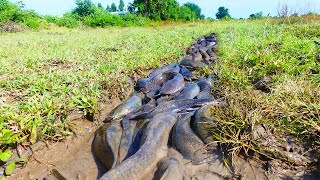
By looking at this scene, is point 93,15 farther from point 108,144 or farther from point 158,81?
point 108,144

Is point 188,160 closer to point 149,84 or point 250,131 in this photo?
point 250,131

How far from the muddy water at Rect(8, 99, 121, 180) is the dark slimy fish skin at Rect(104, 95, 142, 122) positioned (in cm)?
29

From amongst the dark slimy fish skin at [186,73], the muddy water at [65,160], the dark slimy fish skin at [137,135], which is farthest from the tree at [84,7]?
the dark slimy fish skin at [137,135]

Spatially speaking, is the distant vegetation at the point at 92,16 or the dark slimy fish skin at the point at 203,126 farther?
the distant vegetation at the point at 92,16

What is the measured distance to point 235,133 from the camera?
2318mm

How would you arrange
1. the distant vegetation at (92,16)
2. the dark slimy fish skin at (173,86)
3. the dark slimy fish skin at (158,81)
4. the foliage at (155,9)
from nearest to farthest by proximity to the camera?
1. the dark slimy fish skin at (173,86)
2. the dark slimy fish skin at (158,81)
3. the distant vegetation at (92,16)
4. the foliage at (155,9)

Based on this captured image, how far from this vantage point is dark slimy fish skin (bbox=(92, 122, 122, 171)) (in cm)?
241

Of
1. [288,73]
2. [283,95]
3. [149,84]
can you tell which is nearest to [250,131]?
[283,95]

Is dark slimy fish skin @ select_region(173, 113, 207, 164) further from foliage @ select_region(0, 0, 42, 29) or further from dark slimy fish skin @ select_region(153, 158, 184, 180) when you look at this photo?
foliage @ select_region(0, 0, 42, 29)

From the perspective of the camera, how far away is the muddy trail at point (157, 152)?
2123 millimetres

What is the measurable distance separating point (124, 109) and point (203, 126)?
1.23 metres

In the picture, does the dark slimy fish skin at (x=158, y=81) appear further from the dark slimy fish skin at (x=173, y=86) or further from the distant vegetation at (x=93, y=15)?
the distant vegetation at (x=93, y=15)

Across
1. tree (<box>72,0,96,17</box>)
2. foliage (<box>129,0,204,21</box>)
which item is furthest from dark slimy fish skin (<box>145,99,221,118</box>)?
foliage (<box>129,0,204,21</box>)

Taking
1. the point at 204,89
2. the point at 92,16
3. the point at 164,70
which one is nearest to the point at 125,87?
the point at 164,70
